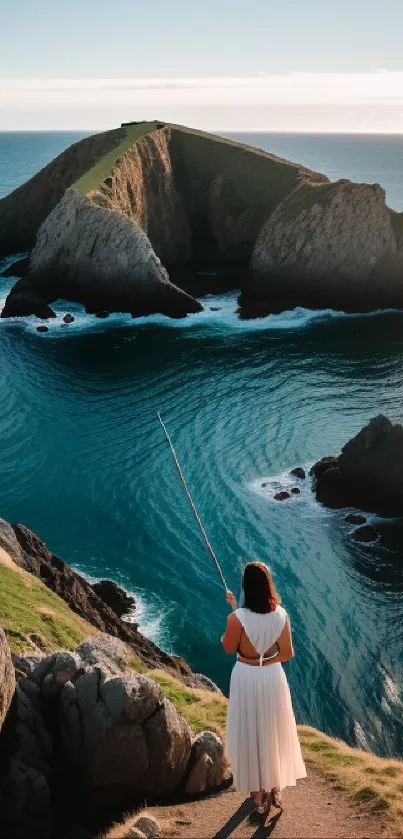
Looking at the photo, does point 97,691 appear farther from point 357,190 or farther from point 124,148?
point 124,148

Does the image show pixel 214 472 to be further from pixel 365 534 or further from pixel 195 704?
pixel 195 704

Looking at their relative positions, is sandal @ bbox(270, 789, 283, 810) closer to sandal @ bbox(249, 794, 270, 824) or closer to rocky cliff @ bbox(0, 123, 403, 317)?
sandal @ bbox(249, 794, 270, 824)

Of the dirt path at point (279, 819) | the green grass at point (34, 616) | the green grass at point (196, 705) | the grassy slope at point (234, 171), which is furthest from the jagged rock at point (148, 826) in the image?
the grassy slope at point (234, 171)

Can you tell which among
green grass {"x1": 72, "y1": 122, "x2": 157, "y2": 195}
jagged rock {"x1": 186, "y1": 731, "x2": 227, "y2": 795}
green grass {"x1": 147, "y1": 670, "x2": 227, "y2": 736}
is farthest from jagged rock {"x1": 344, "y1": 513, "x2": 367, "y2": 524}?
green grass {"x1": 72, "y1": 122, "x2": 157, "y2": 195}

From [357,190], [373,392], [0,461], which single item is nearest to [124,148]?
[357,190]

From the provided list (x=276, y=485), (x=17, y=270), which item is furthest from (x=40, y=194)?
(x=276, y=485)
